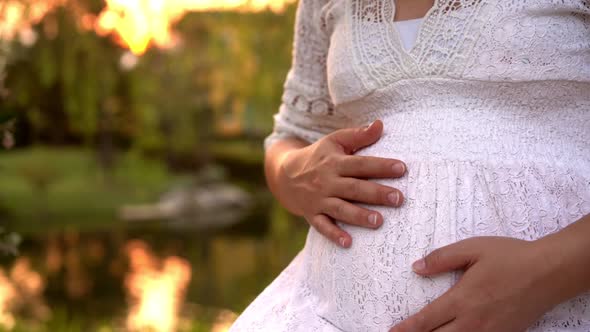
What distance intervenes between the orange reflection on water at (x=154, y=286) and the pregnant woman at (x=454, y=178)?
526 centimetres

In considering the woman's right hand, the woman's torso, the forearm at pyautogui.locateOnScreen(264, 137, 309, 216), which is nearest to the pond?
the forearm at pyautogui.locateOnScreen(264, 137, 309, 216)

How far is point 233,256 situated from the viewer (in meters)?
9.57

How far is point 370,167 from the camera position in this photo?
78 cm

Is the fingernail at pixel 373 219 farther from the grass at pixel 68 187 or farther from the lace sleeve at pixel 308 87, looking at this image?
the grass at pixel 68 187

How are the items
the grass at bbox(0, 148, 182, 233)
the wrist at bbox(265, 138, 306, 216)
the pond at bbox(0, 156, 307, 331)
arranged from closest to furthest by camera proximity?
the wrist at bbox(265, 138, 306, 216), the pond at bbox(0, 156, 307, 331), the grass at bbox(0, 148, 182, 233)

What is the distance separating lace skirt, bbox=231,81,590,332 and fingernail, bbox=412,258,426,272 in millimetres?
17

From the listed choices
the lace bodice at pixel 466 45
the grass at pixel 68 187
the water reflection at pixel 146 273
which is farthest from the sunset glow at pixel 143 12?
the grass at pixel 68 187

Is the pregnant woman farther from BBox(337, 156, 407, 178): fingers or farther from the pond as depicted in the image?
the pond

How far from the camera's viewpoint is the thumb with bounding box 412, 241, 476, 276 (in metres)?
0.67

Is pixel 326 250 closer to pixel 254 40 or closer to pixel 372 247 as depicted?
pixel 372 247

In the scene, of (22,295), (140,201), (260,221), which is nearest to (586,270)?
(22,295)

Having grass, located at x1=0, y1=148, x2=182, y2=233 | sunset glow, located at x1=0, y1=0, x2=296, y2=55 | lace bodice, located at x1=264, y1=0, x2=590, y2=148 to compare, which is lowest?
grass, located at x1=0, y1=148, x2=182, y2=233

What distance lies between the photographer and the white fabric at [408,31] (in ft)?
2.64

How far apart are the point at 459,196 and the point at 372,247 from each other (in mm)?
109
